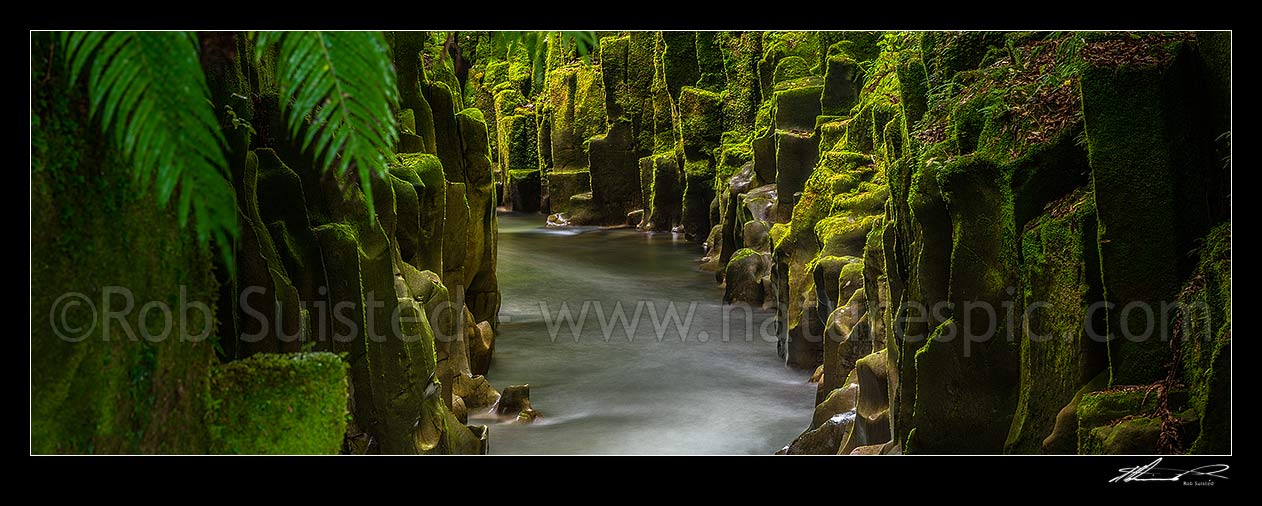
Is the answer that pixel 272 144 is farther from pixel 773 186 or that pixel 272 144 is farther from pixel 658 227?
pixel 658 227

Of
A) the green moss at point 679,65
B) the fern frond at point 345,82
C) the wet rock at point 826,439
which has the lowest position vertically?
the wet rock at point 826,439

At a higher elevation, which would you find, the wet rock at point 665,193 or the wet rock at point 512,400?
the wet rock at point 665,193

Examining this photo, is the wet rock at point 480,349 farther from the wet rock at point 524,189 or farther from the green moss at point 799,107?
the wet rock at point 524,189

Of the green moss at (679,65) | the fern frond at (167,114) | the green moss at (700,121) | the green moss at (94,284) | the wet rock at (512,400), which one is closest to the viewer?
the fern frond at (167,114)

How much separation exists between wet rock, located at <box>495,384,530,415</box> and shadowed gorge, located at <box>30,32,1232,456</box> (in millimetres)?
24

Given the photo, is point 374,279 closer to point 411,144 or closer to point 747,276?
point 411,144

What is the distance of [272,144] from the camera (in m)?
6.48

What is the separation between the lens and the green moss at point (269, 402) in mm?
3215

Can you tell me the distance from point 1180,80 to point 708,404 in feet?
24.0

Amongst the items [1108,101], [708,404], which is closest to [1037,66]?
[1108,101]

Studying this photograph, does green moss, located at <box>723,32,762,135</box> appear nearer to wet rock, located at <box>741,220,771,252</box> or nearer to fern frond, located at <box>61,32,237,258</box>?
Answer: wet rock, located at <box>741,220,771,252</box>

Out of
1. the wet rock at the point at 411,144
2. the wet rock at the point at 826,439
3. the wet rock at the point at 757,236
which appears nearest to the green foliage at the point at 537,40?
the wet rock at the point at 826,439

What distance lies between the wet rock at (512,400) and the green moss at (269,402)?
7902 mm

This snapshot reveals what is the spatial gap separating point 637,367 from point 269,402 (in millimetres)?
9943
